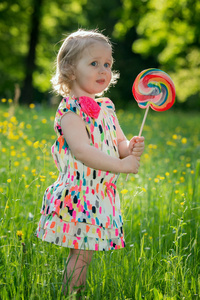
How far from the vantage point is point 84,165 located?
6.82 ft

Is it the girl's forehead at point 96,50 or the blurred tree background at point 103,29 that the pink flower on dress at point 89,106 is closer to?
the girl's forehead at point 96,50

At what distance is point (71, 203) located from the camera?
79.2 inches

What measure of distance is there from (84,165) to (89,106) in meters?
0.29

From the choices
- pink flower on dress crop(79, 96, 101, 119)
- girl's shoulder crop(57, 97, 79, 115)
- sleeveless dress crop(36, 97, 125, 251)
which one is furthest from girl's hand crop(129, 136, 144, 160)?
girl's shoulder crop(57, 97, 79, 115)

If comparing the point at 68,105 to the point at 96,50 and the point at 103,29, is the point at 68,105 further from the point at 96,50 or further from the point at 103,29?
the point at 103,29

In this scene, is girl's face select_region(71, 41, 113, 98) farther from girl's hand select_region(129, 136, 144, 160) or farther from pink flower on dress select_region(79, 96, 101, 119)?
girl's hand select_region(129, 136, 144, 160)

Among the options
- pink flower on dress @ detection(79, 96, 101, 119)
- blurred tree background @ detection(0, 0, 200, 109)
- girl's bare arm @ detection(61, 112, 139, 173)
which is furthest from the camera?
blurred tree background @ detection(0, 0, 200, 109)

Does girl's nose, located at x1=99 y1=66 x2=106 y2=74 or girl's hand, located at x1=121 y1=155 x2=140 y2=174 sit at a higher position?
girl's nose, located at x1=99 y1=66 x2=106 y2=74

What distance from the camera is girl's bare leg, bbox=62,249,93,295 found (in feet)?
6.72

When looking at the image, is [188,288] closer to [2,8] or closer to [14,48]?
[2,8]

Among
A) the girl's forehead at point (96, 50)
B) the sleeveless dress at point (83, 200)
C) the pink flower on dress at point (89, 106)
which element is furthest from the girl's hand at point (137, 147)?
the girl's forehead at point (96, 50)

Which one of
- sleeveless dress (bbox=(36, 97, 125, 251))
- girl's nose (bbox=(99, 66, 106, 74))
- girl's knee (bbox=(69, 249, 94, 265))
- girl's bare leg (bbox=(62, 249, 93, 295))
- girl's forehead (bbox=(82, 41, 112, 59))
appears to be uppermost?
girl's forehead (bbox=(82, 41, 112, 59))

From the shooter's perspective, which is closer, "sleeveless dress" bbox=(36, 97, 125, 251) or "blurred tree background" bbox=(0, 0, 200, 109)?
"sleeveless dress" bbox=(36, 97, 125, 251)

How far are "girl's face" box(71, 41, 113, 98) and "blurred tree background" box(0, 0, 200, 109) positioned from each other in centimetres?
781
